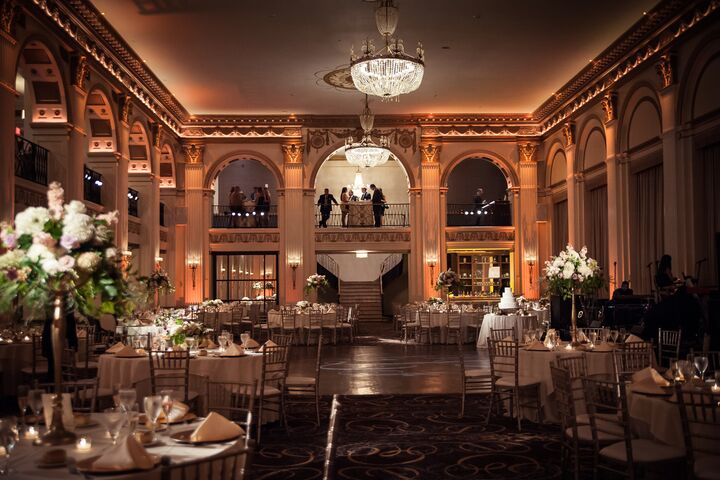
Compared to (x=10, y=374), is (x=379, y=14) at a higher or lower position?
higher

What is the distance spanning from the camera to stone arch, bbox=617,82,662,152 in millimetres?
14203

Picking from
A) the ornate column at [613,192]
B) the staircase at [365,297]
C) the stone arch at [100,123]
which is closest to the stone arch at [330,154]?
the staircase at [365,297]

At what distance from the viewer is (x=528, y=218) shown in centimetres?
2152

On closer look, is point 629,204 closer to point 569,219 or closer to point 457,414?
Answer: point 569,219

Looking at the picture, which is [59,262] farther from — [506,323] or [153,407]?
[506,323]

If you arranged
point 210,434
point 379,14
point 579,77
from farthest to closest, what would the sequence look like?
point 579,77 → point 379,14 → point 210,434

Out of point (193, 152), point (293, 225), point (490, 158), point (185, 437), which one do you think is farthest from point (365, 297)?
point (185, 437)

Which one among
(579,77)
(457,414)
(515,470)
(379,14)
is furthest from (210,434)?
(579,77)

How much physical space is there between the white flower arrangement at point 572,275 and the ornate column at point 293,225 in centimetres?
1369

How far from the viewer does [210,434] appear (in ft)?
10.8

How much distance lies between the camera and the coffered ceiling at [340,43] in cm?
1290

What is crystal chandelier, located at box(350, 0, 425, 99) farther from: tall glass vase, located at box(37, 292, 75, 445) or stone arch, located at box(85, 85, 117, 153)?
tall glass vase, located at box(37, 292, 75, 445)

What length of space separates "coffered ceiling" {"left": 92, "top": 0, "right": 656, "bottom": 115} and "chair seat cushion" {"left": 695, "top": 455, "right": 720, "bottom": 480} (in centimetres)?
1006

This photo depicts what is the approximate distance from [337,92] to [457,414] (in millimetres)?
12328
